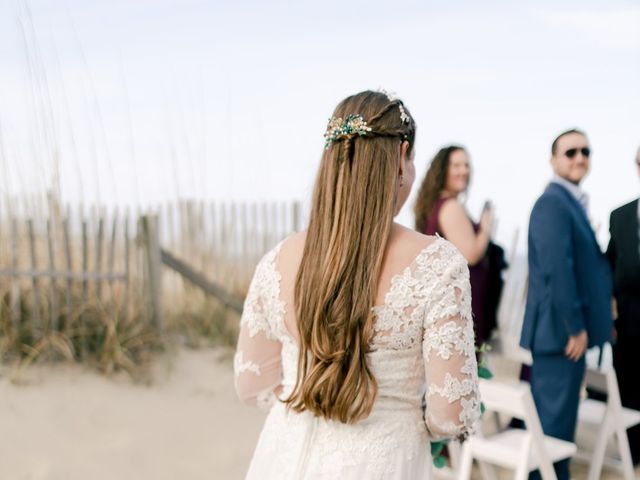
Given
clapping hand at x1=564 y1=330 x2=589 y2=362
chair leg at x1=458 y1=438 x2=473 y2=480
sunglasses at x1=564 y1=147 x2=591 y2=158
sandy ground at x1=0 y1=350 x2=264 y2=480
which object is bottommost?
sandy ground at x1=0 y1=350 x2=264 y2=480

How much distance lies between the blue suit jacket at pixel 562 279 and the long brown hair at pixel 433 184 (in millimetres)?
724

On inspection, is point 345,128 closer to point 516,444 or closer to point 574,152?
point 516,444

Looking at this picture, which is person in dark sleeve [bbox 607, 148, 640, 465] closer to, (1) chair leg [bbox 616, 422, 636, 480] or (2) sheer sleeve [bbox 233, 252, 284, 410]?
(1) chair leg [bbox 616, 422, 636, 480]

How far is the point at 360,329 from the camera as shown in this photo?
187 centimetres

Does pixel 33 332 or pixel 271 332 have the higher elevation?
pixel 271 332

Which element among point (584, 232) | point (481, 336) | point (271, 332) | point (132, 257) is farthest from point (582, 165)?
point (132, 257)

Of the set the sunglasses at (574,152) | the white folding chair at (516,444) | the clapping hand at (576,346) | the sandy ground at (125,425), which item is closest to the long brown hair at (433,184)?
the sunglasses at (574,152)

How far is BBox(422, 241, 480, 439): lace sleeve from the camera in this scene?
6.08 feet

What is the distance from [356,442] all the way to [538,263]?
251 cm

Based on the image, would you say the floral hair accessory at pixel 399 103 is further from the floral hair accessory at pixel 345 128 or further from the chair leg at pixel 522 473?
the chair leg at pixel 522 473

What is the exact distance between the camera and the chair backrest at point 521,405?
10.8 feet

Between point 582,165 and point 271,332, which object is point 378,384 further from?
point 582,165

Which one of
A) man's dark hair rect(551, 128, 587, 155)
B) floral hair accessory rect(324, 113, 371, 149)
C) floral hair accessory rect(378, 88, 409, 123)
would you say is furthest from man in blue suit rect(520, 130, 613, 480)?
floral hair accessory rect(324, 113, 371, 149)

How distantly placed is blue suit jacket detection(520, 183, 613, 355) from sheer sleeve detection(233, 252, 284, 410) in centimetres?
235
